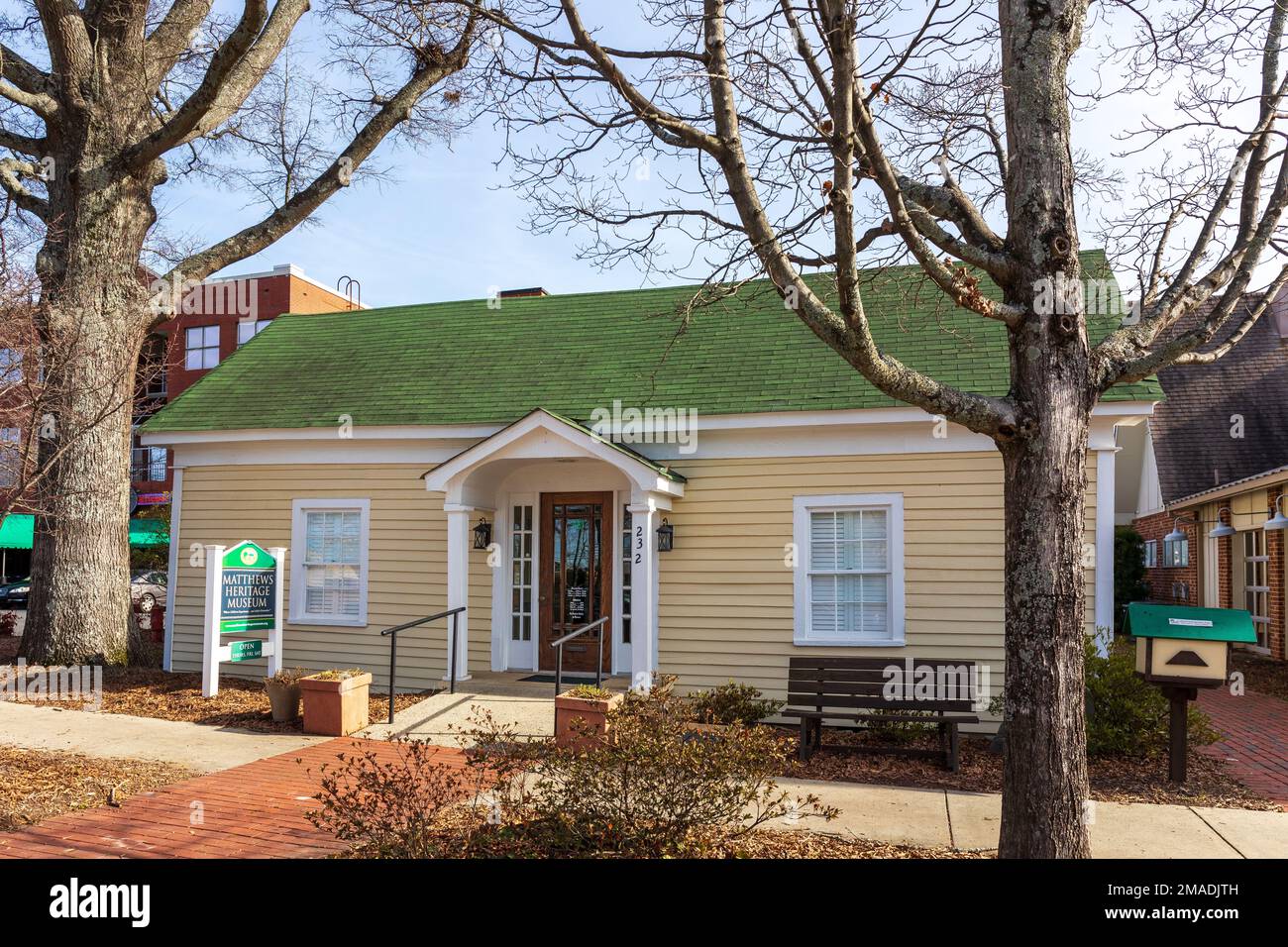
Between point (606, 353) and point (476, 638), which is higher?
point (606, 353)

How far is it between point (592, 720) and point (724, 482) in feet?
12.9

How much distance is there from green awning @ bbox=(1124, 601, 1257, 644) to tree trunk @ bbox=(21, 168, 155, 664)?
11.4 meters

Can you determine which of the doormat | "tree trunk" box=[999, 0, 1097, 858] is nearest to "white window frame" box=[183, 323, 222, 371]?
the doormat

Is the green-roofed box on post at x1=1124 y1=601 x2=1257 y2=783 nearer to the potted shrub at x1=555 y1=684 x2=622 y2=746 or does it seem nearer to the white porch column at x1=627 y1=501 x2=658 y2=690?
the potted shrub at x1=555 y1=684 x2=622 y2=746

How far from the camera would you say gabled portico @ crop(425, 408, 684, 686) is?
11625 millimetres

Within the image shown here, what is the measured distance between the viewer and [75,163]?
12.7m

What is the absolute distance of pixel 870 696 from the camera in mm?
9133

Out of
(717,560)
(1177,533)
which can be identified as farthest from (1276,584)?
(717,560)

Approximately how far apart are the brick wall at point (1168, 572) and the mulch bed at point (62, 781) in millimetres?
20688

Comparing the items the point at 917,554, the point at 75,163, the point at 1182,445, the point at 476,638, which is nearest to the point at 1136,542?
the point at 1182,445

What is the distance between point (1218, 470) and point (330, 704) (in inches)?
795

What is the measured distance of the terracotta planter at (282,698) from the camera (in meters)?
9.86

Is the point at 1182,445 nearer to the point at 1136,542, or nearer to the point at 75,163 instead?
the point at 1136,542
